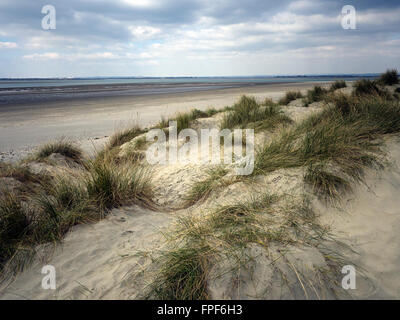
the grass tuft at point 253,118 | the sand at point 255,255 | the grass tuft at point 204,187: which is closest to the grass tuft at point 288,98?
the grass tuft at point 253,118

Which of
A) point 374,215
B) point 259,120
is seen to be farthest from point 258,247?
point 259,120

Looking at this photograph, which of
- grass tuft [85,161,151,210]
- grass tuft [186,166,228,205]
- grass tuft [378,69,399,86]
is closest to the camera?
grass tuft [85,161,151,210]

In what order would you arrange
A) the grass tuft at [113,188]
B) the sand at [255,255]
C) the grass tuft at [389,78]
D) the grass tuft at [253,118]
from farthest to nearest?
the grass tuft at [389,78], the grass tuft at [253,118], the grass tuft at [113,188], the sand at [255,255]

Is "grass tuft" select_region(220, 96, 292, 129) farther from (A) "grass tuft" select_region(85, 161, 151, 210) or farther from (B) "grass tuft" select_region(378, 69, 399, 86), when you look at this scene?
(B) "grass tuft" select_region(378, 69, 399, 86)

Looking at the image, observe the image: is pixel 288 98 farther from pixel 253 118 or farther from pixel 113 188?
pixel 113 188

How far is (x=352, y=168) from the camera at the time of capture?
12.0 ft

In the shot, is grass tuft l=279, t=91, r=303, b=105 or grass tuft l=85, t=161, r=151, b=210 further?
grass tuft l=279, t=91, r=303, b=105

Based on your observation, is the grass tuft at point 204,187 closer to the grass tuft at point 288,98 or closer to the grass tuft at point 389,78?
the grass tuft at point 288,98

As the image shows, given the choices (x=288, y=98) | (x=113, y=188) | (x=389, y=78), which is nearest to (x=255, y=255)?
(x=113, y=188)

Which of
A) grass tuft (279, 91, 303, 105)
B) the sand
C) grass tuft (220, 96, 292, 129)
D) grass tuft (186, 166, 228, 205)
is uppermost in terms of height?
grass tuft (279, 91, 303, 105)

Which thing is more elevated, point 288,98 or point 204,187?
point 288,98

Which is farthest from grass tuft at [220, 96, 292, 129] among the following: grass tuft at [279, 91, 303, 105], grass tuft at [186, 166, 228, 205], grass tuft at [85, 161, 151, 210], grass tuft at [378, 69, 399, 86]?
grass tuft at [378, 69, 399, 86]

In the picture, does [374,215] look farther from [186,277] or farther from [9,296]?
[9,296]

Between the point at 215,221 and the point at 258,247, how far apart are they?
0.59m
